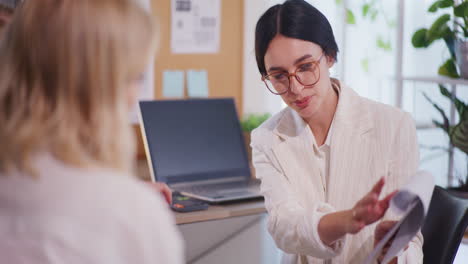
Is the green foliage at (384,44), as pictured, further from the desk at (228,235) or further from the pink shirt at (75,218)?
the pink shirt at (75,218)

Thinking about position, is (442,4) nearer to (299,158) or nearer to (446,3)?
(446,3)

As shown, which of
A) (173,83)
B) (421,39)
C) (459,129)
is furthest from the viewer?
(173,83)

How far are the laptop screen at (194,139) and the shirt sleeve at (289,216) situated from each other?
64 cm

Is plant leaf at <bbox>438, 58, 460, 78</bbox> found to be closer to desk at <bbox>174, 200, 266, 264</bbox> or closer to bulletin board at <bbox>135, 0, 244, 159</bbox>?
desk at <bbox>174, 200, 266, 264</bbox>

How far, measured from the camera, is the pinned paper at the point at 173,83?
349 cm

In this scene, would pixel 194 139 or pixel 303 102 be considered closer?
pixel 303 102

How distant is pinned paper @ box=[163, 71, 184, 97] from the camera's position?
349 centimetres

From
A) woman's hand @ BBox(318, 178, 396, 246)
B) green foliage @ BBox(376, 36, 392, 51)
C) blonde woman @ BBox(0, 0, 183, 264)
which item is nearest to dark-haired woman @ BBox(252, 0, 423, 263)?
woman's hand @ BBox(318, 178, 396, 246)

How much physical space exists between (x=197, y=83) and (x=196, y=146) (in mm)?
1275

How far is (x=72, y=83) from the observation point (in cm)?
75

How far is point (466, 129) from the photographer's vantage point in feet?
8.43

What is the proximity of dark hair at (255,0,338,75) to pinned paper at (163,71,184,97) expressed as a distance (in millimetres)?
1920

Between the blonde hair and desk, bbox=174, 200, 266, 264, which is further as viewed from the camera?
desk, bbox=174, 200, 266, 264

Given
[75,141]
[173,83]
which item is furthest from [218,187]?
[75,141]
